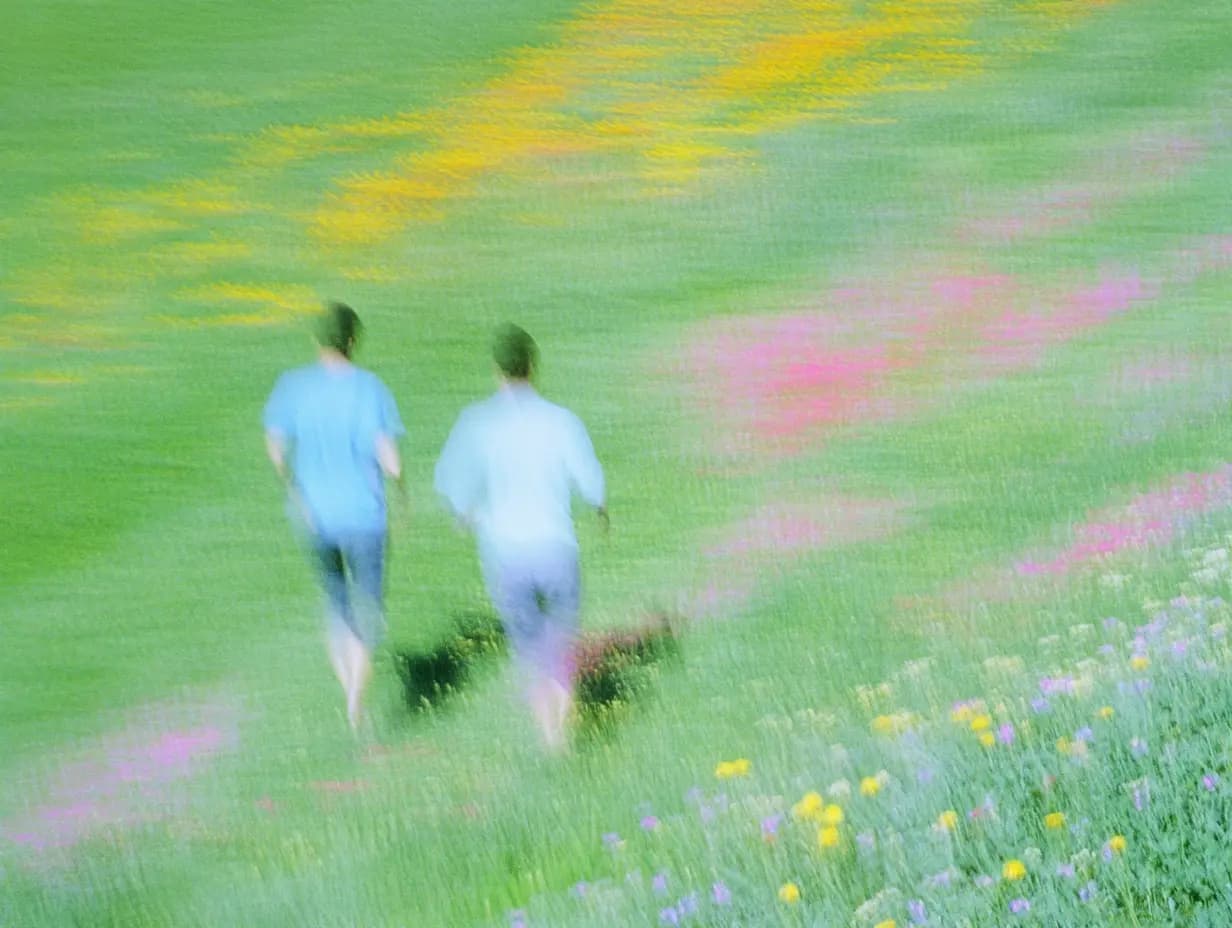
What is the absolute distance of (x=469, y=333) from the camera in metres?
12.8

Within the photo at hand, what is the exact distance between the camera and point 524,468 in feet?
22.2

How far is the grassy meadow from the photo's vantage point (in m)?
5.34

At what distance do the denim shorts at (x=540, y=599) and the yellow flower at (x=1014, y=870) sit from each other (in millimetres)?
2824

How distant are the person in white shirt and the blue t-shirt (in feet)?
1.76

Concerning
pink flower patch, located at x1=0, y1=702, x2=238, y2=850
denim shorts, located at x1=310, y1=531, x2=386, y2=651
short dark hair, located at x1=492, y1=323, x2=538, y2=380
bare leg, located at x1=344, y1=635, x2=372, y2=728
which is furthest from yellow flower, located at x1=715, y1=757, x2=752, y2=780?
pink flower patch, located at x1=0, y1=702, x2=238, y2=850

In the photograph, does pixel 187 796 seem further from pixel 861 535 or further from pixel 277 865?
pixel 861 535

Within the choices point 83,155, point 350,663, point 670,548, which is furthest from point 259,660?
point 83,155

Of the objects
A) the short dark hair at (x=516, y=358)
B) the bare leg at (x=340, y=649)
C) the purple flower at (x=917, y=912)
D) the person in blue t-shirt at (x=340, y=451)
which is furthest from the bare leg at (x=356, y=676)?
the purple flower at (x=917, y=912)

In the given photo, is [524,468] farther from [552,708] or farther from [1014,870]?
[1014,870]

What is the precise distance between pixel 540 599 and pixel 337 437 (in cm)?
115

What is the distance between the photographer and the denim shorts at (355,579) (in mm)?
7539

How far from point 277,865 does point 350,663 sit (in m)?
1.52

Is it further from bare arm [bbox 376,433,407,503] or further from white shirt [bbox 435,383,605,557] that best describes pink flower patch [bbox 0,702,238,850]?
white shirt [bbox 435,383,605,557]

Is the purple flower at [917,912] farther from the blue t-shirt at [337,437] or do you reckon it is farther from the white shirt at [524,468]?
the blue t-shirt at [337,437]
